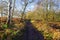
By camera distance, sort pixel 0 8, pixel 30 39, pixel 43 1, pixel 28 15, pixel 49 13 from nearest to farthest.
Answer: pixel 30 39
pixel 43 1
pixel 49 13
pixel 0 8
pixel 28 15

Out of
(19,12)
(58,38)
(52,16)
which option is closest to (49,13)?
(52,16)

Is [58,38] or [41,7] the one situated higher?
[41,7]

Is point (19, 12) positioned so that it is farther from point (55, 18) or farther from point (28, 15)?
point (55, 18)

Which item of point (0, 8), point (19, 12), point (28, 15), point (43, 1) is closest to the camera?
point (43, 1)

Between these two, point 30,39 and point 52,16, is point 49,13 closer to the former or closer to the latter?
point 52,16

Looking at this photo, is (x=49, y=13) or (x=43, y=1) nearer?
(x=43, y=1)

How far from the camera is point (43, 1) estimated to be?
33188 mm

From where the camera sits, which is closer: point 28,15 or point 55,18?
point 55,18

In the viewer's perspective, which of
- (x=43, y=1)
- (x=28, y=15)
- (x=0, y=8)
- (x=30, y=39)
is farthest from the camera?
(x=28, y=15)

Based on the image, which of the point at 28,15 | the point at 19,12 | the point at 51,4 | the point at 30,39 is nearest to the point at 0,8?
the point at 19,12

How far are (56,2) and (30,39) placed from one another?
2179 centimetres

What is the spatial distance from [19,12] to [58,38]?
26.8 meters

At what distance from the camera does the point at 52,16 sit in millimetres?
36969

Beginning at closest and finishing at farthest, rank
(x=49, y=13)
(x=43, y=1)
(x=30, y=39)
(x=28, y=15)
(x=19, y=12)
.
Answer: (x=30, y=39), (x=43, y=1), (x=49, y=13), (x=19, y=12), (x=28, y=15)
